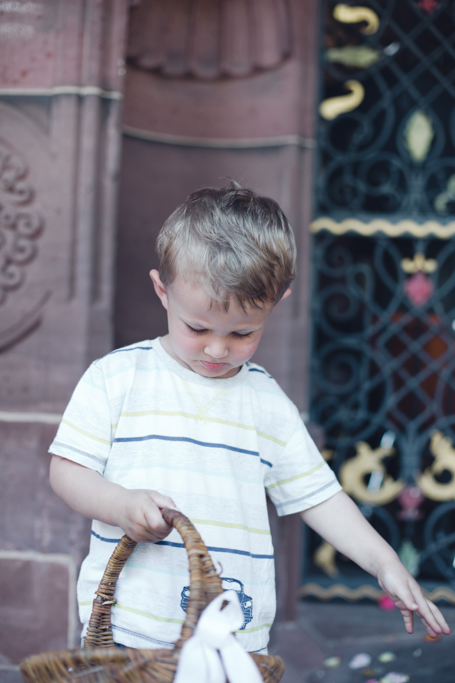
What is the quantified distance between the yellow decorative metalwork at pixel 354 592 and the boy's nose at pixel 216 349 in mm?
1806

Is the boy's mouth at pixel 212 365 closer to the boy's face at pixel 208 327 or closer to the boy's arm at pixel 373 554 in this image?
the boy's face at pixel 208 327

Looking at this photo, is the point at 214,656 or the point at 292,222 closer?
the point at 214,656

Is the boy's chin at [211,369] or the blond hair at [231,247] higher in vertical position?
the blond hair at [231,247]

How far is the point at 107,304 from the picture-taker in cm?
204

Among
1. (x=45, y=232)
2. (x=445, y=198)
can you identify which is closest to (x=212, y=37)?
(x=45, y=232)

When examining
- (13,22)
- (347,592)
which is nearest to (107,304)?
(13,22)

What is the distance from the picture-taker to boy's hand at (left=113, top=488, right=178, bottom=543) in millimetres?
1021

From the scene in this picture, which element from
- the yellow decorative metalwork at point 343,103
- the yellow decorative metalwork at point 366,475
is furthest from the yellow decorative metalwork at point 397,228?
the yellow decorative metalwork at point 366,475

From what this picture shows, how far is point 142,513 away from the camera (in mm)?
1034

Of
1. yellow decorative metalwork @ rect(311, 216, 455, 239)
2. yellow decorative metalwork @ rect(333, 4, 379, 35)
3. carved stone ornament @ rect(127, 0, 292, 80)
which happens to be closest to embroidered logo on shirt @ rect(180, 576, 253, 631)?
yellow decorative metalwork @ rect(311, 216, 455, 239)

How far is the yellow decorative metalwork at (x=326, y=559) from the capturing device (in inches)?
103

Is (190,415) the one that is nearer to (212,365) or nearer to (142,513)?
(212,365)

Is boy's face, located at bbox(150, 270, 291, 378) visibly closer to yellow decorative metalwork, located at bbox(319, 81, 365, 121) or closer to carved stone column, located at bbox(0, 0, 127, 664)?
carved stone column, located at bbox(0, 0, 127, 664)

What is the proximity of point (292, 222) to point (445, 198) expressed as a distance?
2.55 feet
